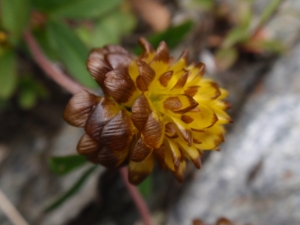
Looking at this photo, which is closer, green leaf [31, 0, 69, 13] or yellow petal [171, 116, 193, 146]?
yellow petal [171, 116, 193, 146]

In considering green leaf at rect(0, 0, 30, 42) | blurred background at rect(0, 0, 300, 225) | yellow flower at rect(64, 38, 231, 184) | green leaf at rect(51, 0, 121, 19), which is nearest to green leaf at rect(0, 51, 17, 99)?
blurred background at rect(0, 0, 300, 225)

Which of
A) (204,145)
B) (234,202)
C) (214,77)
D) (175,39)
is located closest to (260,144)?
(234,202)

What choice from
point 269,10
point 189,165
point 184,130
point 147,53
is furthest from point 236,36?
point 184,130

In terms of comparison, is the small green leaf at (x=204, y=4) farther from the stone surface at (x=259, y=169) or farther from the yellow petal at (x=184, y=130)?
the yellow petal at (x=184, y=130)

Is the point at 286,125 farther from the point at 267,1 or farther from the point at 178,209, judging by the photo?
the point at 267,1

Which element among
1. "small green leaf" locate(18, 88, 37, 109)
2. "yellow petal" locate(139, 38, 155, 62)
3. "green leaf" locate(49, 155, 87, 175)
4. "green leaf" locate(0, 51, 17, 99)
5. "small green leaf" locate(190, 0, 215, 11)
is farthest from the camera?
"small green leaf" locate(190, 0, 215, 11)

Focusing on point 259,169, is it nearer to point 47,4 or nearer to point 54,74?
point 54,74

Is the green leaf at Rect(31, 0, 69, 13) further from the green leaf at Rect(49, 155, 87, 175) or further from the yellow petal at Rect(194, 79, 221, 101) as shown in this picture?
the yellow petal at Rect(194, 79, 221, 101)
